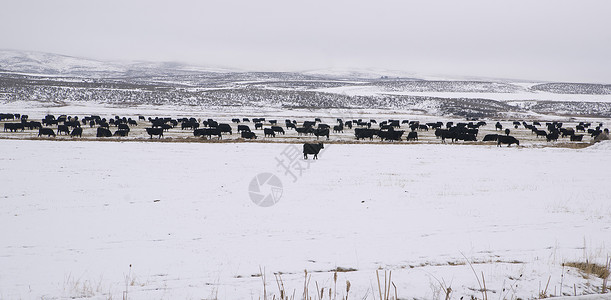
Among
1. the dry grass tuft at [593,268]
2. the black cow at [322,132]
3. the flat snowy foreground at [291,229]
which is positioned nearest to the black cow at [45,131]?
the flat snowy foreground at [291,229]

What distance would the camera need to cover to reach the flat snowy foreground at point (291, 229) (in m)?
4.86

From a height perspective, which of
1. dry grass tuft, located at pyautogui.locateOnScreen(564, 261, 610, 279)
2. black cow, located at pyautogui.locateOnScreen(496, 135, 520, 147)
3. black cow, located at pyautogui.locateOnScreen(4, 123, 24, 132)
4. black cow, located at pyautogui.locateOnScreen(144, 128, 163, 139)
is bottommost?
black cow, located at pyautogui.locateOnScreen(4, 123, 24, 132)

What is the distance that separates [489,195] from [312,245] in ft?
25.0

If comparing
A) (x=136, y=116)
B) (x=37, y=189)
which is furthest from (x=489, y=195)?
(x=136, y=116)

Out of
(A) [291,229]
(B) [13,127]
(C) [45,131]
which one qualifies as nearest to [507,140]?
(A) [291,229]

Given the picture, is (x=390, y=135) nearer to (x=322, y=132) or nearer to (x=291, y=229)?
(x=322, y=132)

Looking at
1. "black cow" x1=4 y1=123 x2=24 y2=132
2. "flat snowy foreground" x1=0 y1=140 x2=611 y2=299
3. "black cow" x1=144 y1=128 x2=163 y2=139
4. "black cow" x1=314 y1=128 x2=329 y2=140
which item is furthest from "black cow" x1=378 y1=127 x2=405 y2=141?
"black cow" x1=4 y1=123 x2=24 y2=132

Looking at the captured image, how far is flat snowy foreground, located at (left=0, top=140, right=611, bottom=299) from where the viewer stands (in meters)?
4.86

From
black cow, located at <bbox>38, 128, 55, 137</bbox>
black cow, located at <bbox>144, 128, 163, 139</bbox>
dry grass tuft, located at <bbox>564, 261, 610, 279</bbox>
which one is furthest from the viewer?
black cow, located at <bbox>38, 128, 55, 137</bbox>

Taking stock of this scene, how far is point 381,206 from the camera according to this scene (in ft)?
33.7

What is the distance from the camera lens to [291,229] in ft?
26.8

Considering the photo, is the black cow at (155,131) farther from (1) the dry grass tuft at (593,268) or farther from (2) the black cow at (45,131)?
(1) the dry grass tuft at (593,268)

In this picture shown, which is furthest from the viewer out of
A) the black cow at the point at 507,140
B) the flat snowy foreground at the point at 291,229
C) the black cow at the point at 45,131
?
the black cow at the point at 45,131

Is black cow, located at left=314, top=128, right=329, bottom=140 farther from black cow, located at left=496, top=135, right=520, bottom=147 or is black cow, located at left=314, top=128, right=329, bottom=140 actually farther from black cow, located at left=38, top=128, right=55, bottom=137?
black cow, located at left=38, top=128, right=55, bottom=137
